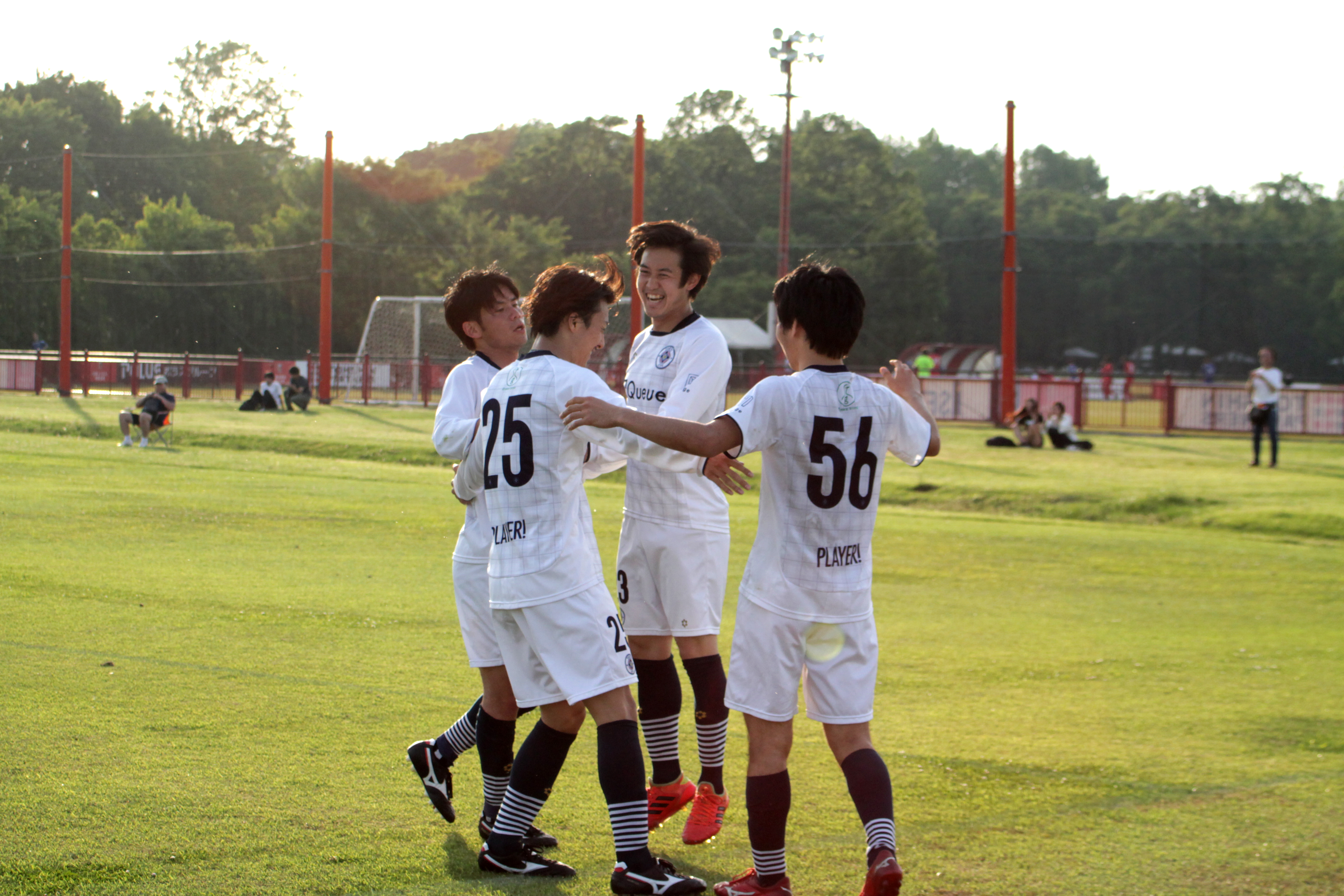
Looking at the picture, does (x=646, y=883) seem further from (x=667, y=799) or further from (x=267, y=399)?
(x=267, y=399)

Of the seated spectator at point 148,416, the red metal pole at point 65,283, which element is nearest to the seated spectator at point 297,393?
the red metal pole at point 65,283

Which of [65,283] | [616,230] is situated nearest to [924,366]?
[65,283]

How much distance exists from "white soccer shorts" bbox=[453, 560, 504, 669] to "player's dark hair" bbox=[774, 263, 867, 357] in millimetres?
1361

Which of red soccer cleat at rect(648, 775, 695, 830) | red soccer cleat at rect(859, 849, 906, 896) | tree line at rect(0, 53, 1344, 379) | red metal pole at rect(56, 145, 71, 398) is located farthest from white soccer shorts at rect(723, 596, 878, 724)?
tree line at rect(0, 53, 1344, 379)

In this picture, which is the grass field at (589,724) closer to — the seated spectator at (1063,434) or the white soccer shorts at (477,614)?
the white soccer shorts at (477,614)

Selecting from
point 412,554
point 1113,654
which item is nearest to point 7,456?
point 412,554

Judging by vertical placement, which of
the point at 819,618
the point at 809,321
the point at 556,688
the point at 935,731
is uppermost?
the point at 809,321

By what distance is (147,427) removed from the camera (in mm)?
20734

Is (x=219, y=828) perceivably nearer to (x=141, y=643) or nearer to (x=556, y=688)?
(x=556, y=688)

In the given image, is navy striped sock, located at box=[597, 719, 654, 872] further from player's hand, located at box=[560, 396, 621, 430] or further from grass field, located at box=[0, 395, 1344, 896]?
player's hand, located at box=[560, 396, 621, 430]

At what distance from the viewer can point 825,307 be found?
149 inches

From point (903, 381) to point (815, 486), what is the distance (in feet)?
2.01

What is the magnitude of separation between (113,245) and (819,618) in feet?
170

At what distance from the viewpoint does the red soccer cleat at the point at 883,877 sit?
3.43m
